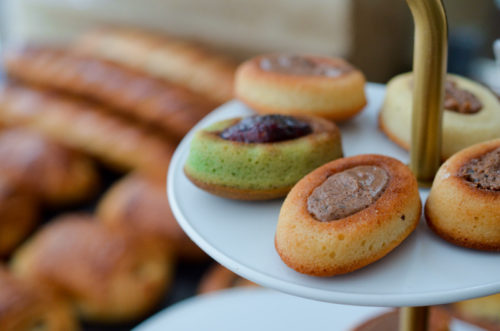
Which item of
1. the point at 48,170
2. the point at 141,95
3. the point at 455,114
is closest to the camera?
the point at 455,114

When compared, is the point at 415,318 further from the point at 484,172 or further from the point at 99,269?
the point at 99,269

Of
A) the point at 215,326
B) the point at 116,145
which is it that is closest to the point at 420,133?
the point at 215,326

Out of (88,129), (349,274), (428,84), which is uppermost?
(428,84)

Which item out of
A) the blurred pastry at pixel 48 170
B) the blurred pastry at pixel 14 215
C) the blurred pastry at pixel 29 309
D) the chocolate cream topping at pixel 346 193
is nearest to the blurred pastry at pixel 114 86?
the blurred pastry at pixel 48 170

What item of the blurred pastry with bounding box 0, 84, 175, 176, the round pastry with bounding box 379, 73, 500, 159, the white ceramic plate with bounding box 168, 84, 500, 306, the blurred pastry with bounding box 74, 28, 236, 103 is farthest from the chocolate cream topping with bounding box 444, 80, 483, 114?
the blurred pastry with bounding box 74, 28, 236, 103

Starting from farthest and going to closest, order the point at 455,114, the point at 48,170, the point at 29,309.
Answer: the point at 48,170 < the point at 29,309 < the point at 455,114

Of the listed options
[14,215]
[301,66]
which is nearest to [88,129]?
[14,215]

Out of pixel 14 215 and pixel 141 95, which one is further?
pixel 141 95
